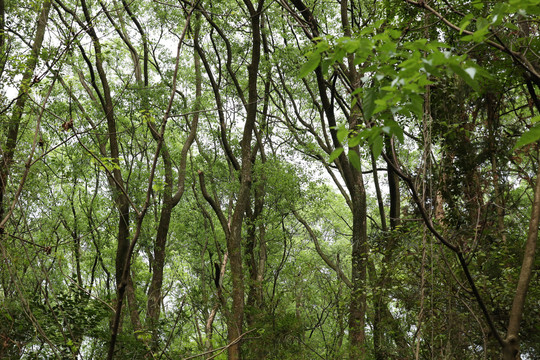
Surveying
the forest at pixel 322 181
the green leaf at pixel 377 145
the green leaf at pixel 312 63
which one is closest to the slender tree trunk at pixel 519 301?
the forest at pixel 322 181

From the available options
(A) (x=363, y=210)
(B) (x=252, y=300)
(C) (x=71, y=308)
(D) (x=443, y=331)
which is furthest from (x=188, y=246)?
(D) (x=443, y=331)

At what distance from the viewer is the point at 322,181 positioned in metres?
13.4

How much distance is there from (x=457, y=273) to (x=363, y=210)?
3.95 m

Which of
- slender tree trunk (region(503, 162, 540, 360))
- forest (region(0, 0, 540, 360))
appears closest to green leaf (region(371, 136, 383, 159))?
forest (region(0, 0, 540, 360))

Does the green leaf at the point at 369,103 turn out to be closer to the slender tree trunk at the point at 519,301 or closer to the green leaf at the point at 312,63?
the green leaf at the point at 312,63

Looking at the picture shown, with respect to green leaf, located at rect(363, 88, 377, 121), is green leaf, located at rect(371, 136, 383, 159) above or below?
below

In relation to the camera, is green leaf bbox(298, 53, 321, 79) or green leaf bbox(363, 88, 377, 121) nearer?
green leaf bbox(363, 88, 377, 121)

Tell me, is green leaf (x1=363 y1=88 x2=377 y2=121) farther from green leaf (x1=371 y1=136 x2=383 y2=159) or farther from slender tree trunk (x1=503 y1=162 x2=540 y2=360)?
slender tree trunk (x1=503 y1=162 x2=540 y2=360)

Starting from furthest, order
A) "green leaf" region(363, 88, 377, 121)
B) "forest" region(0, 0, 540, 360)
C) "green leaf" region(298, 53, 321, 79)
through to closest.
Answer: "forest" region(0, 0, 540, 360)
"green leaf" region(298, 53, 321, 79)
"green leaf" region(363, 88, 377, 121)

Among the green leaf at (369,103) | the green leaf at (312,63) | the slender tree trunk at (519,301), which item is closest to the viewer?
the green leaf at (369,103)

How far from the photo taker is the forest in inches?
90.7

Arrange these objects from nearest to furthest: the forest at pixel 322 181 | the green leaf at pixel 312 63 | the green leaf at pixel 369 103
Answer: the green leaf at pixel 369 103 → the green leaf at pixel 312 63 → the forest at pixel 322 181

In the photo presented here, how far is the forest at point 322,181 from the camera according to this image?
2303 mm

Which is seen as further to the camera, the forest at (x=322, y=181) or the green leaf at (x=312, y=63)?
the forest at (x=322, y=181)
